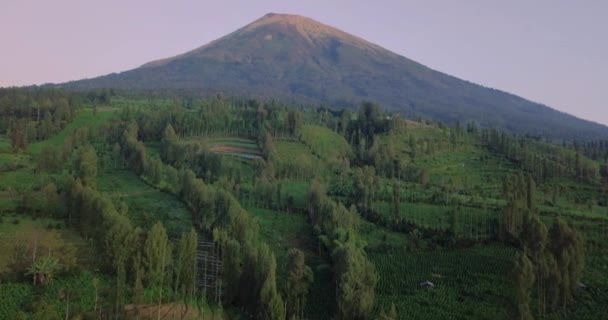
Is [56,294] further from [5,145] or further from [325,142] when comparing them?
[325,142]

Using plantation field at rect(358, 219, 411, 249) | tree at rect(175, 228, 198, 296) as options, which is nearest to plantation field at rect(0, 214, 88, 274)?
tree at rect(175, 228, 198, 296)

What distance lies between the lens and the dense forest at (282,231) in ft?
131

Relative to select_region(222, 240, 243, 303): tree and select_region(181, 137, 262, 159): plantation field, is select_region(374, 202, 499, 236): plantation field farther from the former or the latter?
select_region(181, 137, 262, 159): plantation field

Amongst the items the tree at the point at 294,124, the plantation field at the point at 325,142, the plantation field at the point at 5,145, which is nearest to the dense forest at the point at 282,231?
the plantation field at the point at 5,145

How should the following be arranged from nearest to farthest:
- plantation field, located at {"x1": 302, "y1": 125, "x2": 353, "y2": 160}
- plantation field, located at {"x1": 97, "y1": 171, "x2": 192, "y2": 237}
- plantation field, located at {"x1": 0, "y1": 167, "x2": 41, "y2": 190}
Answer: plantation field, located at {"x1": 97, "y1": 171, "x2": 192, "y2": 237}
plantation field, located at {"x1": 0, "y1": 167, "x2": 41, "y2": 190}
plantation field, located at {"x1": 302, "y1": 125, "x2": 353, "y2": 160}

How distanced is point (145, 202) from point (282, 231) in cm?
1687

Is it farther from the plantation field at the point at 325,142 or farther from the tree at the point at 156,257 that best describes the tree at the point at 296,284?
the plantation field at the point at 325,142

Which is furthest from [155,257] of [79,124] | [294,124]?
[79,124]

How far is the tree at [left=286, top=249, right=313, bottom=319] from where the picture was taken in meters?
40.6

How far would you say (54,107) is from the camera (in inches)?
4284

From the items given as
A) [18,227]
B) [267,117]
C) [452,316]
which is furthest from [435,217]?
[267,117]

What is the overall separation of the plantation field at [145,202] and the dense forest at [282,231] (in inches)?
9.6

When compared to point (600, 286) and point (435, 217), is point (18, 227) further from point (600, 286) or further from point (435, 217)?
point (600, 286)

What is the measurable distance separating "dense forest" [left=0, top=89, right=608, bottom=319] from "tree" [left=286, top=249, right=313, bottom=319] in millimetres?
130
